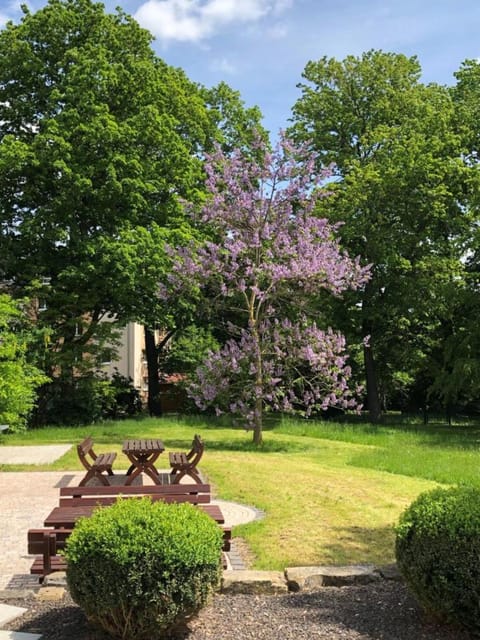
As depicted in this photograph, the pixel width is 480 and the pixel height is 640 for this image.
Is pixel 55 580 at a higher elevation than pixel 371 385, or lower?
lower

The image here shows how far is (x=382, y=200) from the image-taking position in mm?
29766

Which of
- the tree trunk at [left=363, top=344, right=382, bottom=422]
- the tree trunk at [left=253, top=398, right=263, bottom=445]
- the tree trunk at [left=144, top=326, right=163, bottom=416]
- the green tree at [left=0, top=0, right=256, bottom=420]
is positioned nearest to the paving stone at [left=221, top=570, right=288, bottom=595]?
the tree trunk at [left=253, top=398, right=263, bottom=445]

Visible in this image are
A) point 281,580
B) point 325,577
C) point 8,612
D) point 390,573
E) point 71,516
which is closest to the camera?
point 8,612

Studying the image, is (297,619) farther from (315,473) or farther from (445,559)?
(315,473)

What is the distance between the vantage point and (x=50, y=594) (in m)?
5.16

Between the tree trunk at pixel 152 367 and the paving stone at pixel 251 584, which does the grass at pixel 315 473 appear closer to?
the paving stone at pixel 251 584

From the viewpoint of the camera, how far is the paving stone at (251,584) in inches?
202

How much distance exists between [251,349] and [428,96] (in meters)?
21.9

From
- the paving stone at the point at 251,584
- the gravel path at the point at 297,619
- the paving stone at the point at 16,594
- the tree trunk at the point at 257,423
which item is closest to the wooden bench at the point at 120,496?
the paving stone at the point at 16,594

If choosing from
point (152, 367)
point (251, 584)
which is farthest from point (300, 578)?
point (152, 367)

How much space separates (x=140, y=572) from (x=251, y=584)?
4.98 feet

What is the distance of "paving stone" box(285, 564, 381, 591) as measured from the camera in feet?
17.5

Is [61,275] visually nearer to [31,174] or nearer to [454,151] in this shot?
[31,174]


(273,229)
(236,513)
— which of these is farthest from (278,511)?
(273,229)
